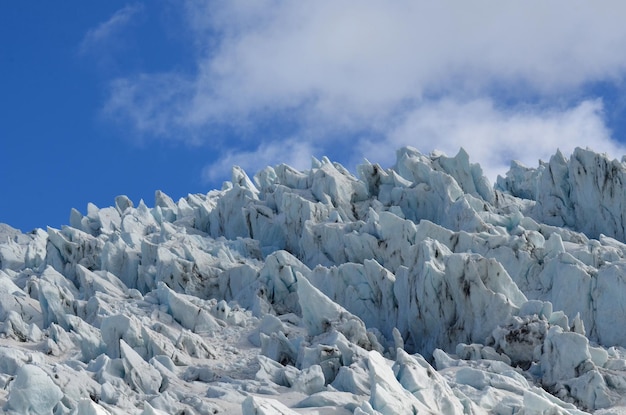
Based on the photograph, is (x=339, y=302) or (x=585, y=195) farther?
(x=585, y=195)

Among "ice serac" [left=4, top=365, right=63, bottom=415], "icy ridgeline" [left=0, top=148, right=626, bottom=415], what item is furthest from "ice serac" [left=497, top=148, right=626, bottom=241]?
"ice serac" [left=4, top=365, right=63, bottom=415]

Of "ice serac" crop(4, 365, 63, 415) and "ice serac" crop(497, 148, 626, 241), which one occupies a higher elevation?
"ice serac" crop(497, 148, 626, 241)

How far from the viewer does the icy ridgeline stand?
23594mm

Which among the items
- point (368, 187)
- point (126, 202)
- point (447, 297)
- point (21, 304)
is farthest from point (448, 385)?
point (126, 202)

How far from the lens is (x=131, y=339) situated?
28.7m

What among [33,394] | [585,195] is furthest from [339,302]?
[585,195]

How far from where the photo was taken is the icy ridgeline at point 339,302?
2359 cm

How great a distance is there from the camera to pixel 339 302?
116 ft

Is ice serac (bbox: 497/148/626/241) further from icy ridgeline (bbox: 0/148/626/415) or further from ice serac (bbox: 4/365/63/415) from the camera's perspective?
ice serac (bbox: 4/365/63/415)

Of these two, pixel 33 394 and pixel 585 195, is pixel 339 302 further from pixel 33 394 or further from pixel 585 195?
pixel 585 195

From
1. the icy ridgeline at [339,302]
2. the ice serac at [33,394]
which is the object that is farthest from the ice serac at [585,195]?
the ice serac at [33,394]

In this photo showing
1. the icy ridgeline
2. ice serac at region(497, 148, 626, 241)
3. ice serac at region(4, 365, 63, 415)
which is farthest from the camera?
ice serac at region(497, 148, 626, 241)

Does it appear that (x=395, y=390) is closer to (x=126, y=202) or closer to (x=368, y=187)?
(x=368, y=187)

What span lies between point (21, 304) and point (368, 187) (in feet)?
68.8
